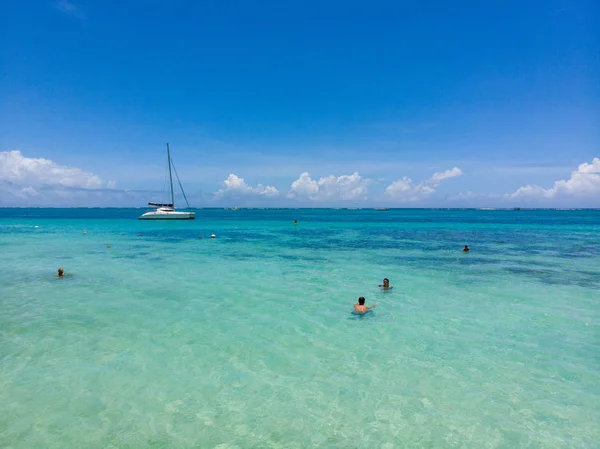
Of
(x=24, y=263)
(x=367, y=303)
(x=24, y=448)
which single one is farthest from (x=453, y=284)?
(x=24, y=263)

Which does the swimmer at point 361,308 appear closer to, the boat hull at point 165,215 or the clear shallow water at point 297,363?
the clear shallow water at point 297,363

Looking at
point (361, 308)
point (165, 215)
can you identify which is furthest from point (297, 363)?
point (165, 215)

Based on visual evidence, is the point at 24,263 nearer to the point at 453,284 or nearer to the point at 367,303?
the point at 367,303

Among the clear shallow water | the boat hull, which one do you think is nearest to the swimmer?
the clear shallow water

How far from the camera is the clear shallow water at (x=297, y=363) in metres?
8.03

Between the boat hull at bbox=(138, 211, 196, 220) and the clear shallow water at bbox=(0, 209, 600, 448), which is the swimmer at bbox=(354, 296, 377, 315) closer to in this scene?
the clear shallow water at bbox=(0, 209, 600, 448)

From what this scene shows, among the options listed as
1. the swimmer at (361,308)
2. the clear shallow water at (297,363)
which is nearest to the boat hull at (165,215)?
the clear shallow water at (297,363)

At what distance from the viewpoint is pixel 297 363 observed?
1131cm

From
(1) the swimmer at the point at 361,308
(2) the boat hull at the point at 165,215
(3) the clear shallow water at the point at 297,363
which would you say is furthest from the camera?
(2) the boat hull at the point at 165,215

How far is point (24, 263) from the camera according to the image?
2934cm

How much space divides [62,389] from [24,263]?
25.8 metres

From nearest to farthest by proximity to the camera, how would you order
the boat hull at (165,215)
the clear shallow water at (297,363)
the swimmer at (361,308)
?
1. the clear shallow water at (297,363)
2. the swimmer at (361,308)
3. the boat hull at (165,215)

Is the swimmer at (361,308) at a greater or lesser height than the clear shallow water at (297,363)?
greater

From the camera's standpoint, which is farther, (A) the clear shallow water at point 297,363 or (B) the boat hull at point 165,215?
(B) the boat hull at point 165,215
